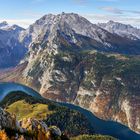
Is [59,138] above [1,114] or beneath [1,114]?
beneath

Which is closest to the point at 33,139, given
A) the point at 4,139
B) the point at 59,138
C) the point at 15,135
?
the point at 15,135

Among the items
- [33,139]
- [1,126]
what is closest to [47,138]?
[33,139]

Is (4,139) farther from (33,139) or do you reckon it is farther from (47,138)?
(47,138)

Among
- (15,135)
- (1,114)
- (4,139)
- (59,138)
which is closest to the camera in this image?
(4,139)

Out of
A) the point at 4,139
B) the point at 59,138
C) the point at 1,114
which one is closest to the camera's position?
the point at 4,139

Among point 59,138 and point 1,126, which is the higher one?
point 1,126

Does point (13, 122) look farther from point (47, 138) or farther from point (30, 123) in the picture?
point (30, 123)

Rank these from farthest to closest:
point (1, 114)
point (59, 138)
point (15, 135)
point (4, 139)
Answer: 1. point (59, 138)
2. point (1, 114)
3. point (15, 135)
4. point (4, 139)

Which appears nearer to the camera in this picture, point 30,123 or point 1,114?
point 1,114

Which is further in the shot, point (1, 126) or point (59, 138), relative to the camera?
point (59, 138)

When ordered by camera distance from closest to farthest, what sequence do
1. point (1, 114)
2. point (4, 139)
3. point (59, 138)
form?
point (4, 139)
point (1, 114)
point (59, 138)
